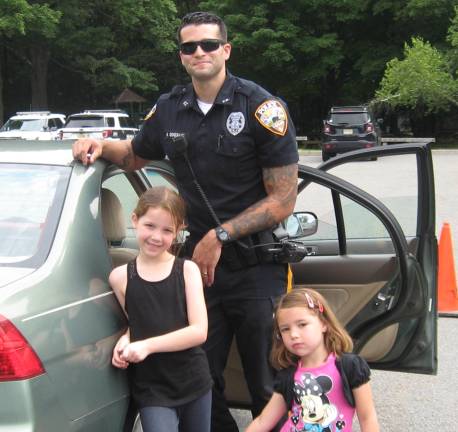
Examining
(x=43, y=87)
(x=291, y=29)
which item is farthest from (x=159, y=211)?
(x=43, y=87)

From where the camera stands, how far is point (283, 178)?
8.50ft

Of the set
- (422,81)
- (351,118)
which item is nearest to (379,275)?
(351,118)

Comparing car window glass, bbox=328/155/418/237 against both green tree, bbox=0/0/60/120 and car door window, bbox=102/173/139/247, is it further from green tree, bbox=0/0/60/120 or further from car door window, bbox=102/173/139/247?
green tree, bbox=0/0/60/120

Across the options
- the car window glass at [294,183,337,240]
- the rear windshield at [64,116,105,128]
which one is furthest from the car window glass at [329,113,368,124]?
the car window glass at [294,183,337,240]

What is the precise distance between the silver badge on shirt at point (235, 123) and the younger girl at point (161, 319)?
424 millimetres

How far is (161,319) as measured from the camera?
223 centimetres

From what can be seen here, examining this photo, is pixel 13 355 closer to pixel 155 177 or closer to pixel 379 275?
pixel 155 177

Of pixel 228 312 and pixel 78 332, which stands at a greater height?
pixel 78 332

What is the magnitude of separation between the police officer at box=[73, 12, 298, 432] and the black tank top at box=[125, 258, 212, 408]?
0.32 meters

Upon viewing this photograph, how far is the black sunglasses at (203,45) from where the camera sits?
2566 mm

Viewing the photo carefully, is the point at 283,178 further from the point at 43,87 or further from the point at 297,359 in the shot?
the point at 43,87

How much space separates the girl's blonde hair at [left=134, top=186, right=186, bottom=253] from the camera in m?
2.29

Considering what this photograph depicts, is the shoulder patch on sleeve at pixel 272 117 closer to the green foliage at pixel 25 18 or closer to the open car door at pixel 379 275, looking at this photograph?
the open car door at pixel 379 275

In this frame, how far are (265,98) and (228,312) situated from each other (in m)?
0.89
